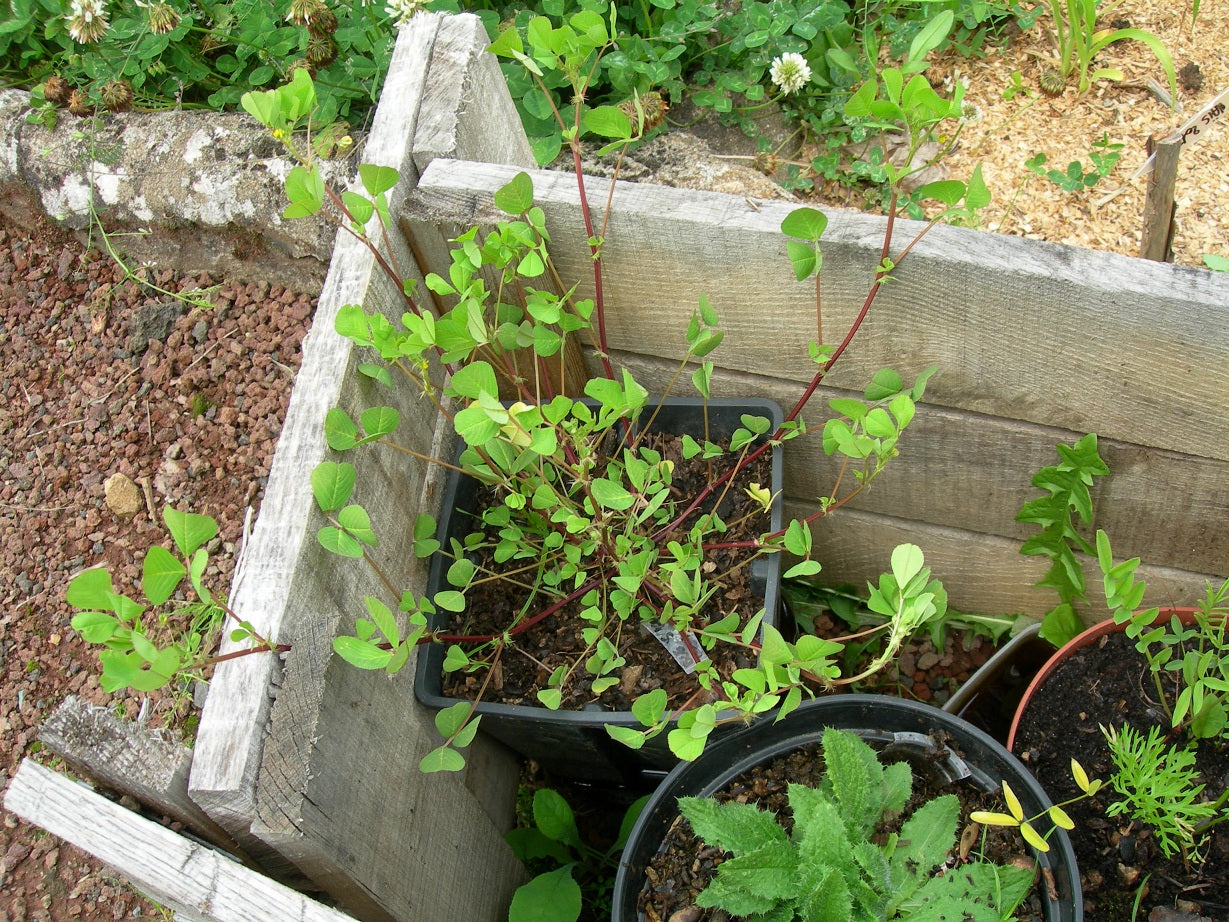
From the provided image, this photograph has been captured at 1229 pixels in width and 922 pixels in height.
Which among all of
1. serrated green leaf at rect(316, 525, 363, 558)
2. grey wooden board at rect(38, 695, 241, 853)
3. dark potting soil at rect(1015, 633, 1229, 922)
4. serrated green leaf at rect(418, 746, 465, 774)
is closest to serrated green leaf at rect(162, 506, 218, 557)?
serrated green leaf at rect(316, 525, 363, 558)

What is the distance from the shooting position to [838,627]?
86.4 inches

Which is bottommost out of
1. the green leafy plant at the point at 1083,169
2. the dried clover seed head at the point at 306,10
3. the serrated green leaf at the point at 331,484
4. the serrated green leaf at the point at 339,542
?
the serrated green leaf at the point at 339,542

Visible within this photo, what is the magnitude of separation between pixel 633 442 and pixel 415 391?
0.38m

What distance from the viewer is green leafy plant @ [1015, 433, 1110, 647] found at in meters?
1.51

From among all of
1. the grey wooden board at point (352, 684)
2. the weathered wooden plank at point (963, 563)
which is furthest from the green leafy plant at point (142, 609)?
the weathered wooden plank at point (963, 563)

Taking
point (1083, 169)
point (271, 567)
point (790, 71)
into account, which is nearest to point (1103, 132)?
point (1083, 169)

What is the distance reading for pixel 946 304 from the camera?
1.41 m

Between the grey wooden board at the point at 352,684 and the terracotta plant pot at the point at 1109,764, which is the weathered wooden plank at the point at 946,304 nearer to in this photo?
the grey wooden board at the point at 352,684

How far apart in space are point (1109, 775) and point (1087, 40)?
170 centimetres

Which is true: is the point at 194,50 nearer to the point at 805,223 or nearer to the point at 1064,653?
the point at 805,223

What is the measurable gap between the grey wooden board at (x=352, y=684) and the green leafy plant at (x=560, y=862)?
101 mm

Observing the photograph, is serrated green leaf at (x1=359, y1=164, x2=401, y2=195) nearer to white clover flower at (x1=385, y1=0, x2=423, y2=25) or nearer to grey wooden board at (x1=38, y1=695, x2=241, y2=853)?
grey wooden board at (x1=38, y1=695, x2=241, y2=853)

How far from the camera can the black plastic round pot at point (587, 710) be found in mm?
1573

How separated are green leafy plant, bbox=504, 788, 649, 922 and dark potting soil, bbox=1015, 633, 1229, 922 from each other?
2.26 ft
